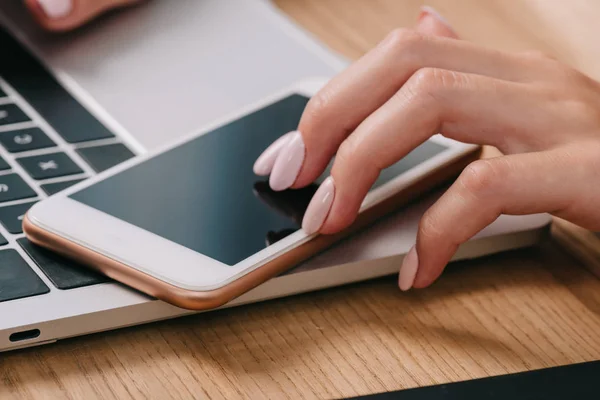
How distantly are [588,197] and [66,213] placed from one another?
0.99 feet

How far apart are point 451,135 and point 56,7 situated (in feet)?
1.24

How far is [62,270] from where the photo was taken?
0.45m

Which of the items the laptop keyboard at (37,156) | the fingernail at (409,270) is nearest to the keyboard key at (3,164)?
the laptop keyboard at (37,156)

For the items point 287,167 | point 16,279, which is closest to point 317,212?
point 287,167

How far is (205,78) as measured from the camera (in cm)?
67

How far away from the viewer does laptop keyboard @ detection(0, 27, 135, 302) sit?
44 cm

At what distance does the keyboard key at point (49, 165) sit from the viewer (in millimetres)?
541

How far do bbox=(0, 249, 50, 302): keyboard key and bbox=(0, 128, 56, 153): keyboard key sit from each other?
12cm

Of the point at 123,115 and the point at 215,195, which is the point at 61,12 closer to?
the point at 123,115

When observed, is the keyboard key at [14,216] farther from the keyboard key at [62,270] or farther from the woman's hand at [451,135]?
the woman's hand at [451,135]

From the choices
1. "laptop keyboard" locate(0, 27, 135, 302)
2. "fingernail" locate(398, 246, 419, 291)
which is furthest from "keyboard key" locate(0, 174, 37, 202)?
"fingernail" locate(398, 246, 419, 291)

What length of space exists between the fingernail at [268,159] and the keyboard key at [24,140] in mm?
153

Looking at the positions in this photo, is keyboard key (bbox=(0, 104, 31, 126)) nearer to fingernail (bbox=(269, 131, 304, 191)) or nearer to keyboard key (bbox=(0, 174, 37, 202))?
keyboard key (bbox=(0, 174, 37, 202))

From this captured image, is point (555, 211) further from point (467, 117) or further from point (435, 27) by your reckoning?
point (435, 27)
